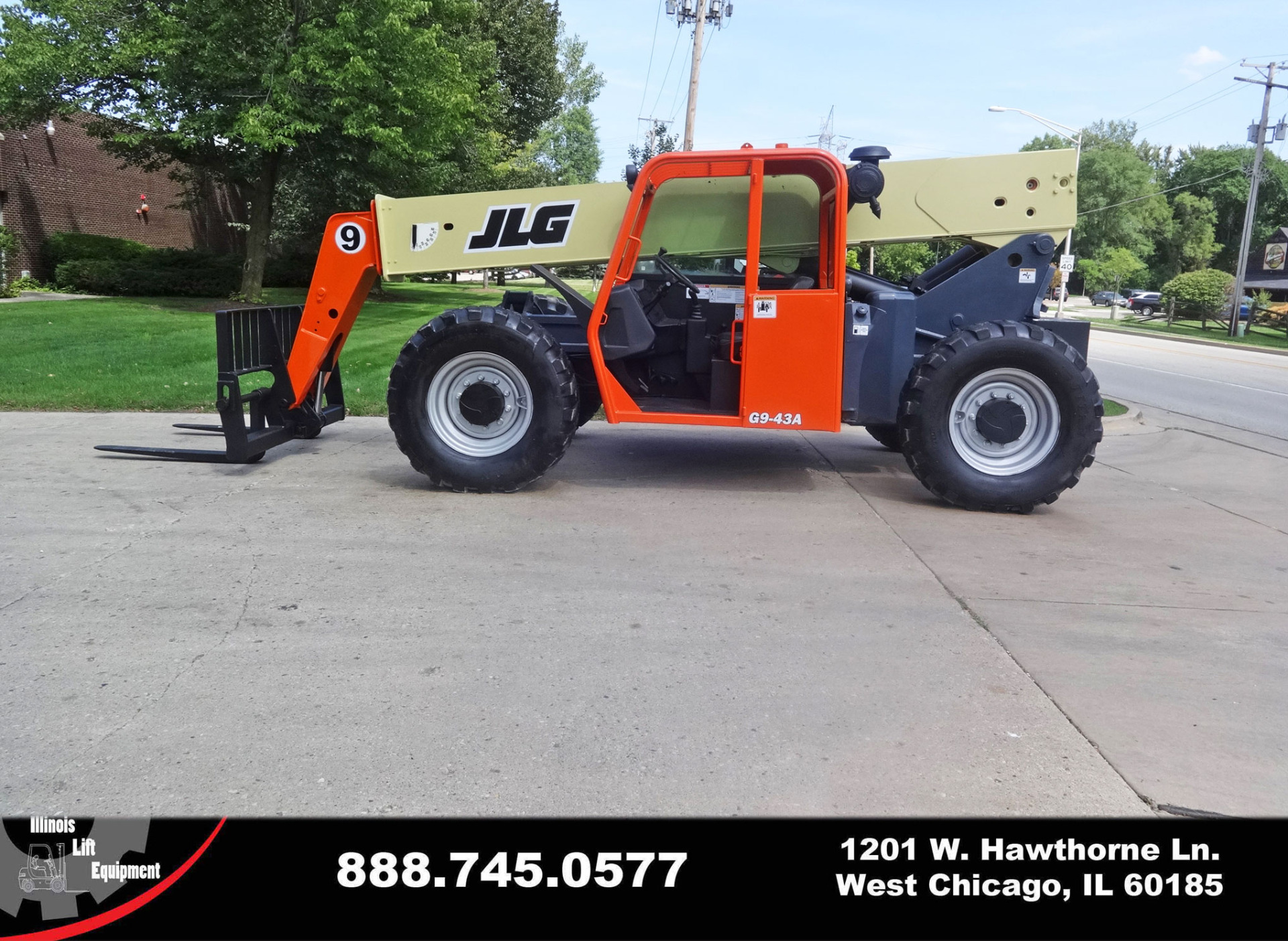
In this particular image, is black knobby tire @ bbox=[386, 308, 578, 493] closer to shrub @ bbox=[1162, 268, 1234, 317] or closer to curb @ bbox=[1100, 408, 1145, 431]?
curb @ bbox=[1100, 408, 1145, 431]

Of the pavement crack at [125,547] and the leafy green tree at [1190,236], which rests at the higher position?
the leafy green tree at [1190,236]

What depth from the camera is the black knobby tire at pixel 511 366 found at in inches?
277

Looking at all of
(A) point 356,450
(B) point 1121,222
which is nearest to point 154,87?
(A) point 356,450

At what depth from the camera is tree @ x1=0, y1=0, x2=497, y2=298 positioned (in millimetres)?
20344

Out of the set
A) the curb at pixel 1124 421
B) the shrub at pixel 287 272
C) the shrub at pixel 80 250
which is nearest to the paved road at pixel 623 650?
the curb at pixel 1124 421

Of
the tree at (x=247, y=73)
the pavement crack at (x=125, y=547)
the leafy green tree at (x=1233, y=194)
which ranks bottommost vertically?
the pavement crack at (x=125, y=547)

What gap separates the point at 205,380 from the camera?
1213cm

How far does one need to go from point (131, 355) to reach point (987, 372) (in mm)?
12082

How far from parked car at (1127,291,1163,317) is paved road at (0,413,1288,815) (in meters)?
57.9

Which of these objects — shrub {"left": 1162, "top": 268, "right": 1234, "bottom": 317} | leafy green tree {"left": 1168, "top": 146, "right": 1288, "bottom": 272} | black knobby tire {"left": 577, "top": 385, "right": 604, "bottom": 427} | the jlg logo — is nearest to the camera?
the jlg logo

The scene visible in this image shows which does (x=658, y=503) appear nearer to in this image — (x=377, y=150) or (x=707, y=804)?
(x=707, y=804)

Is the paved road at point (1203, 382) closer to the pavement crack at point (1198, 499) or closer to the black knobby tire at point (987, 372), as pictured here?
the pavement crack at point (1198, 499)

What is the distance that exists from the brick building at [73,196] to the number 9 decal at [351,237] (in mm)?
20263

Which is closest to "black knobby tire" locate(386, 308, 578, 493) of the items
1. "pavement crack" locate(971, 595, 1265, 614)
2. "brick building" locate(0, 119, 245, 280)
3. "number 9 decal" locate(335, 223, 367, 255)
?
"number 9 decal" locate(335, 223, 367, 255)
